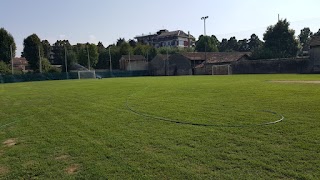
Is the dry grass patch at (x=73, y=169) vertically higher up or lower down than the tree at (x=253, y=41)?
lower down

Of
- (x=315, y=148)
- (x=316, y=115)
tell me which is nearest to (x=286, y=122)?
(x=316, y=115)

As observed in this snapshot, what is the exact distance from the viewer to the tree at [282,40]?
203 feet

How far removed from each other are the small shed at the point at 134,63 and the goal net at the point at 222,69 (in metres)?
24.2

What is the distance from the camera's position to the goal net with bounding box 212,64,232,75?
56.3 metres

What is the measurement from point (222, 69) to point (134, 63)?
95.6 feet

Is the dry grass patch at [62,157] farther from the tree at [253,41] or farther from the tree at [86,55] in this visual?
the tree at [253,41]

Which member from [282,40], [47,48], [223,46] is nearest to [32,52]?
[47,48]

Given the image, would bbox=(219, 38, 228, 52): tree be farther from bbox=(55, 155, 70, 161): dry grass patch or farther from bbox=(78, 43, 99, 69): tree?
bbox=(55, 155, 70, 161): dry grass patch

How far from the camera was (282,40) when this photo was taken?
62344mm

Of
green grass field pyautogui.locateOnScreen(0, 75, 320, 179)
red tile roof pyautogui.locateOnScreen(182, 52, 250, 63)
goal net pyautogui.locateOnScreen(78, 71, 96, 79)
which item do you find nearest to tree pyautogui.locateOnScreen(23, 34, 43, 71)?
goal net pyautogui.locateOnScreen(78, 71, 96, 79)

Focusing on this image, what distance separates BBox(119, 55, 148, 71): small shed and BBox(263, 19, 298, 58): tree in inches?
1241

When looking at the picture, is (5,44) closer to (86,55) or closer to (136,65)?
(86,55)

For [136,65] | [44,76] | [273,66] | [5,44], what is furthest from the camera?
[136,65]

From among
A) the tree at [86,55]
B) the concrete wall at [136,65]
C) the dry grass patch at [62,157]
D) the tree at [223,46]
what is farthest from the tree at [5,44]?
the tree at [223,46]
